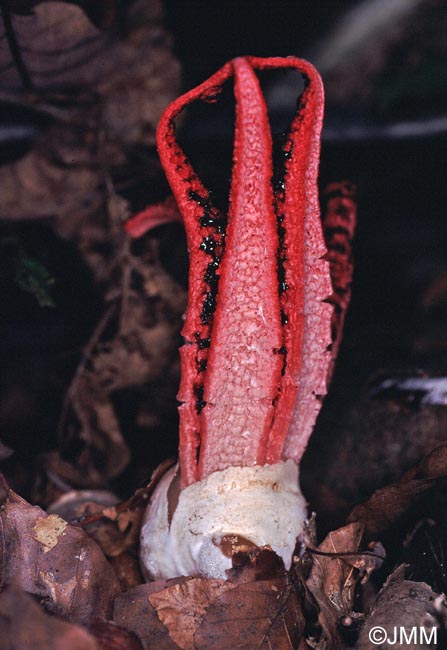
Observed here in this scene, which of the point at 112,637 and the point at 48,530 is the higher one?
the point at 48,530

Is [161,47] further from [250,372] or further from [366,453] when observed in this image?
[366,453]

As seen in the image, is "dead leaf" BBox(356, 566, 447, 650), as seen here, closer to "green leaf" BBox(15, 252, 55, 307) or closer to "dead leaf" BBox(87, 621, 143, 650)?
"dead leaf" BBox(87, 621, 143, 650)

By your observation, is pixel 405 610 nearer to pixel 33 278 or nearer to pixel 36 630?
pixel 36 630

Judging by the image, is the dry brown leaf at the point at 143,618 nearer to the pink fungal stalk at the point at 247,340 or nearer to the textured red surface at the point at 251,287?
the pink fungal stalk at the point at 247,340

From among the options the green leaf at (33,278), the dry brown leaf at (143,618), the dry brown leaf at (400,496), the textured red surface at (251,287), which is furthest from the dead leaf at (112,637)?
the green leaf at (33,278)

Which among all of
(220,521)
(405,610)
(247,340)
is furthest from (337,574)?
(247,340)

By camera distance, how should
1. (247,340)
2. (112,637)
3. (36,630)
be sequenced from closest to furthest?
(36,630) < (112,637) < (247,340)

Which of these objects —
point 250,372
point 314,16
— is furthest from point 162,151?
point 314,16
